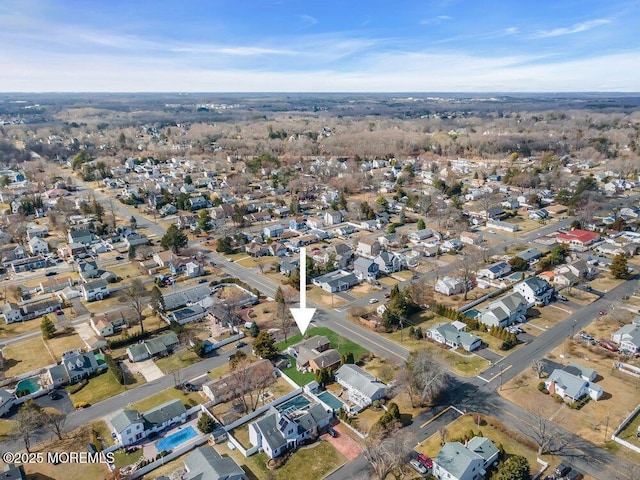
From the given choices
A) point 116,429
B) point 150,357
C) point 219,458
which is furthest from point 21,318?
point 219,458

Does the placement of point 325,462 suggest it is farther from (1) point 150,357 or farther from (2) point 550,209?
(2) point 550,209

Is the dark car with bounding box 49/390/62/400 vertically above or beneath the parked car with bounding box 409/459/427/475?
beneath

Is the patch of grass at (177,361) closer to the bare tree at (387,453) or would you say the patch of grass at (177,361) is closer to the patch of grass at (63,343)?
the patch of grass at (63,343)

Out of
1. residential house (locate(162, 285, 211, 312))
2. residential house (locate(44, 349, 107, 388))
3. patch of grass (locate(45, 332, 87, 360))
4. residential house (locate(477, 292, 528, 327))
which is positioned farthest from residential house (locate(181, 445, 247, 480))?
residential house (locate(477, 292, 528, 327))

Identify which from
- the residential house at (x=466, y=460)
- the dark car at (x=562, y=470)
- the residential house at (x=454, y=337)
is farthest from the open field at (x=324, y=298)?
the dark car at (x=562, y=470)

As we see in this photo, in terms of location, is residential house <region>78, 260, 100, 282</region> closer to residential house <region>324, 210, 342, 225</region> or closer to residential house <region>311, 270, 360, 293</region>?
residential house <region>311, 270, 360, 293</region>

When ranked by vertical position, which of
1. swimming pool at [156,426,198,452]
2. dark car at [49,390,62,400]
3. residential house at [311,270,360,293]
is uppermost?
residential house at [311,270,360,293]
